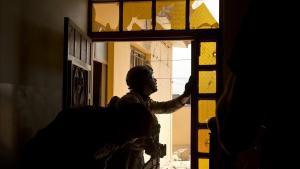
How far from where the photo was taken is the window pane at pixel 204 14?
3053 mm

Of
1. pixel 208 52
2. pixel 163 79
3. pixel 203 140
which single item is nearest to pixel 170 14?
pixel 208 52

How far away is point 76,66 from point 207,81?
1.06 meters

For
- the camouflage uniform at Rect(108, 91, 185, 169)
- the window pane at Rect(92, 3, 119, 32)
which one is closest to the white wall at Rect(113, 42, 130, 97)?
the window pane at Rect(92, 3, 119, 32)

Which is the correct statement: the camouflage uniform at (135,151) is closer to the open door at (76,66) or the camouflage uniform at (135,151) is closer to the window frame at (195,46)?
the window frame at (195,46)

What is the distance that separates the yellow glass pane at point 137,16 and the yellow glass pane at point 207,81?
1.92 ft

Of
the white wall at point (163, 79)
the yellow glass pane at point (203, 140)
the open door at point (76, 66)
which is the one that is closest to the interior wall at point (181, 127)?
the white wall at point (163, 79)

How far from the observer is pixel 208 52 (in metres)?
3.06

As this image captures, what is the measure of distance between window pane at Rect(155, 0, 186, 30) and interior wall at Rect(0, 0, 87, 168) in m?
0.82

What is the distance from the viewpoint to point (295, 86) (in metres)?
0.62

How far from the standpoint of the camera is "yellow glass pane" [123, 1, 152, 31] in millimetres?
3105

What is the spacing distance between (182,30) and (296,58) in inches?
97.7

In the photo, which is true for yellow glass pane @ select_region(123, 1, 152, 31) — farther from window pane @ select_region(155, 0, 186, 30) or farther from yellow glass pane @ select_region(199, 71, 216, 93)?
yellow glass pane @ select_region(199, 71, 216, 93)

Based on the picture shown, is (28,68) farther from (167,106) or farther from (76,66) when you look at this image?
(167,106)

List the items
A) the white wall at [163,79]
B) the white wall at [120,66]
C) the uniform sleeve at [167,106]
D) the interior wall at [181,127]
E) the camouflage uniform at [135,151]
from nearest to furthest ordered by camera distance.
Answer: the camouflage uniform at [135,151] < the uniform sleeve at [167,106] < the white wall at [120,66] < the white wall at [163,79] < the interior wall at [181,127]
